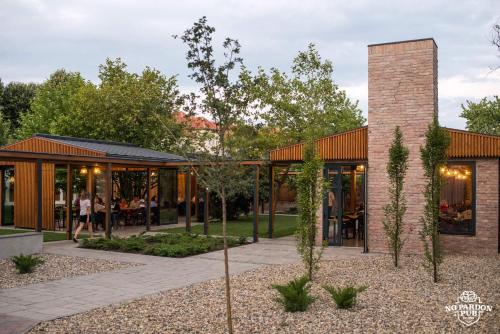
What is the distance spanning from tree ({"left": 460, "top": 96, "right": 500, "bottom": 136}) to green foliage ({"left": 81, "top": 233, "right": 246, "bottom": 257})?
78.0 ft

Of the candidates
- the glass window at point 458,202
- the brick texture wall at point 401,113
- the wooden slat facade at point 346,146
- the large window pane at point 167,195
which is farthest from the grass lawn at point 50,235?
the glass window at point 458,202

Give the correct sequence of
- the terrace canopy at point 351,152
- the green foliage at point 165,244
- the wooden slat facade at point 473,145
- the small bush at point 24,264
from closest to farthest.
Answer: the small bush at point 24,264
the wooden slat facade at point 473,145
the terrace canopy at point 351,152
the green foliage at point 165,244

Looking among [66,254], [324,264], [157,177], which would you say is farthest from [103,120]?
[324,264]

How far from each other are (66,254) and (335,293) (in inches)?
326

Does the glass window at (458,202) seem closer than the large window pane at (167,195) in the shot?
Yes

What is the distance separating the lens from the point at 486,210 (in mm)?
12984

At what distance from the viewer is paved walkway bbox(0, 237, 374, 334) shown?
737 centimetres

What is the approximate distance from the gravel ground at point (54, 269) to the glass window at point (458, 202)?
8487 mm

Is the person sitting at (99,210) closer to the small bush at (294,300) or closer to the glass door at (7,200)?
the glass door at (7,200)

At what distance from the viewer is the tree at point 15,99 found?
37.1 m

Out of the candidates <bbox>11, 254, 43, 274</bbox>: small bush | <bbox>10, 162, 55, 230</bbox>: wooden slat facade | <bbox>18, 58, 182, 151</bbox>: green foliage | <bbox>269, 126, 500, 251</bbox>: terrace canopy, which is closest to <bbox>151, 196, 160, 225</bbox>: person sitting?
<bbox>18, 58, 182, 151</bbox>: green foliage

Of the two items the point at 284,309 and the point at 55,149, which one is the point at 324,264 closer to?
the point at 284,309

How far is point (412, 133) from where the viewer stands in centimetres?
1330

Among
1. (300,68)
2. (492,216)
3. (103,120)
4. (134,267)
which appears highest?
(300,68)
